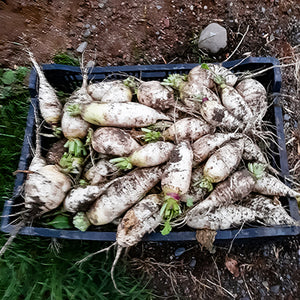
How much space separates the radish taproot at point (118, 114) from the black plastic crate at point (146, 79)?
1.38 feet

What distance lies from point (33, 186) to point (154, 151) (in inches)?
34.1

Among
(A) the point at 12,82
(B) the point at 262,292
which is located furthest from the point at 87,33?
(B) the point at 262,292

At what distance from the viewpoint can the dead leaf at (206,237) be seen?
77.5 inches

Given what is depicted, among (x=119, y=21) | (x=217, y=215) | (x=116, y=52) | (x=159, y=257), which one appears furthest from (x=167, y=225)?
(x=119, y=21)

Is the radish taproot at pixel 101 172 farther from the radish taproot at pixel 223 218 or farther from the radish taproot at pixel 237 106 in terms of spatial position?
the radish taproot at pixel 237 106

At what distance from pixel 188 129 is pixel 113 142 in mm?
550

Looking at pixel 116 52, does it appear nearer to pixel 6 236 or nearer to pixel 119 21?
pixel 119 21

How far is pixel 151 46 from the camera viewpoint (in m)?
2.99

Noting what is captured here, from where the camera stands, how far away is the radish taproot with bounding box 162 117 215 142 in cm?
218

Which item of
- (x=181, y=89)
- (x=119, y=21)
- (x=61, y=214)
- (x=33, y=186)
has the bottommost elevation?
(x=61, y=214)

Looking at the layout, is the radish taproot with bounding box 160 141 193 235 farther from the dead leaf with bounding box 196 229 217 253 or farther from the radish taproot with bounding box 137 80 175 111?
the radish taproot with bounding box 137 80 175 111

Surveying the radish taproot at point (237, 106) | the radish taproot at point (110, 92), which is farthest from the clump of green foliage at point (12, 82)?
the radish taproot at point (237, 106)

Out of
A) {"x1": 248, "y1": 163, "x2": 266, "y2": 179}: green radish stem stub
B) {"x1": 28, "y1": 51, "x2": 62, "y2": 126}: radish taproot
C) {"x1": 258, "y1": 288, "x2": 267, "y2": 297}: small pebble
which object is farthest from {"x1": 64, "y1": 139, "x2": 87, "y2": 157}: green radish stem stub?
{"x1": 258, "y1": 288, "x2": 267, "y2": 297}: small pebble

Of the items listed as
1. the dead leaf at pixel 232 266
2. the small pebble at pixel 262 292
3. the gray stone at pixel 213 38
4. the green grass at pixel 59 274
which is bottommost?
the small pebble at pixel 262 292
